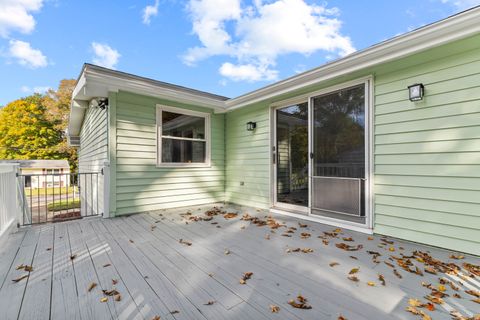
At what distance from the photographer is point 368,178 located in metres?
3.09

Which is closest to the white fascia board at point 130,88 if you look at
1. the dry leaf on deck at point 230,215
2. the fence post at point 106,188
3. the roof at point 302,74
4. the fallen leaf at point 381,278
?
the roof at point 302,74

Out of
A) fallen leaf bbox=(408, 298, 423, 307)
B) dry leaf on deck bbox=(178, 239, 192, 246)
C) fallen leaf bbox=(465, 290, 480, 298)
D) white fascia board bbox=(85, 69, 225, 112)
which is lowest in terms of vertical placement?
dry leaf on deck bbox=(178, 239, 192, 246)

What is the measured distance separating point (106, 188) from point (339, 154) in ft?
13.0

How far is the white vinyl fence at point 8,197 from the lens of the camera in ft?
8.95

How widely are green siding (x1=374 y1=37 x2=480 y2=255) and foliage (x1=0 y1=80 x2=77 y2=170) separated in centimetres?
2561

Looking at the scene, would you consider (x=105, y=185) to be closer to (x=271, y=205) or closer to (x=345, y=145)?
(x=271, y=205)

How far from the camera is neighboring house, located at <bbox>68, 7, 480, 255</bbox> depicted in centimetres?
241

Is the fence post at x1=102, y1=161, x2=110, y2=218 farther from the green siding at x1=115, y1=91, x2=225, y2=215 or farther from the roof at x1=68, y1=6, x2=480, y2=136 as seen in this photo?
the roof at x1=68, y1=6, x2=480, y2=136

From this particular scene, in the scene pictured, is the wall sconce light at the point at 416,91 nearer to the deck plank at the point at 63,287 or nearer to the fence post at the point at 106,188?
the deck plank at the point at 63,287

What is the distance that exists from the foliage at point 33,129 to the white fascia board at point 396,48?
2446 centimetres

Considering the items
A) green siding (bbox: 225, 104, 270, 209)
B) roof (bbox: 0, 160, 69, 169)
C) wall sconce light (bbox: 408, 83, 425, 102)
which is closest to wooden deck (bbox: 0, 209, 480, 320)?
green siding (bbox: 225, 104, 270, 209)

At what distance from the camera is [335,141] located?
3.40 metres

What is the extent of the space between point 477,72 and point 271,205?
11.3ft

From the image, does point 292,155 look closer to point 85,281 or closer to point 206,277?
point 206,277
